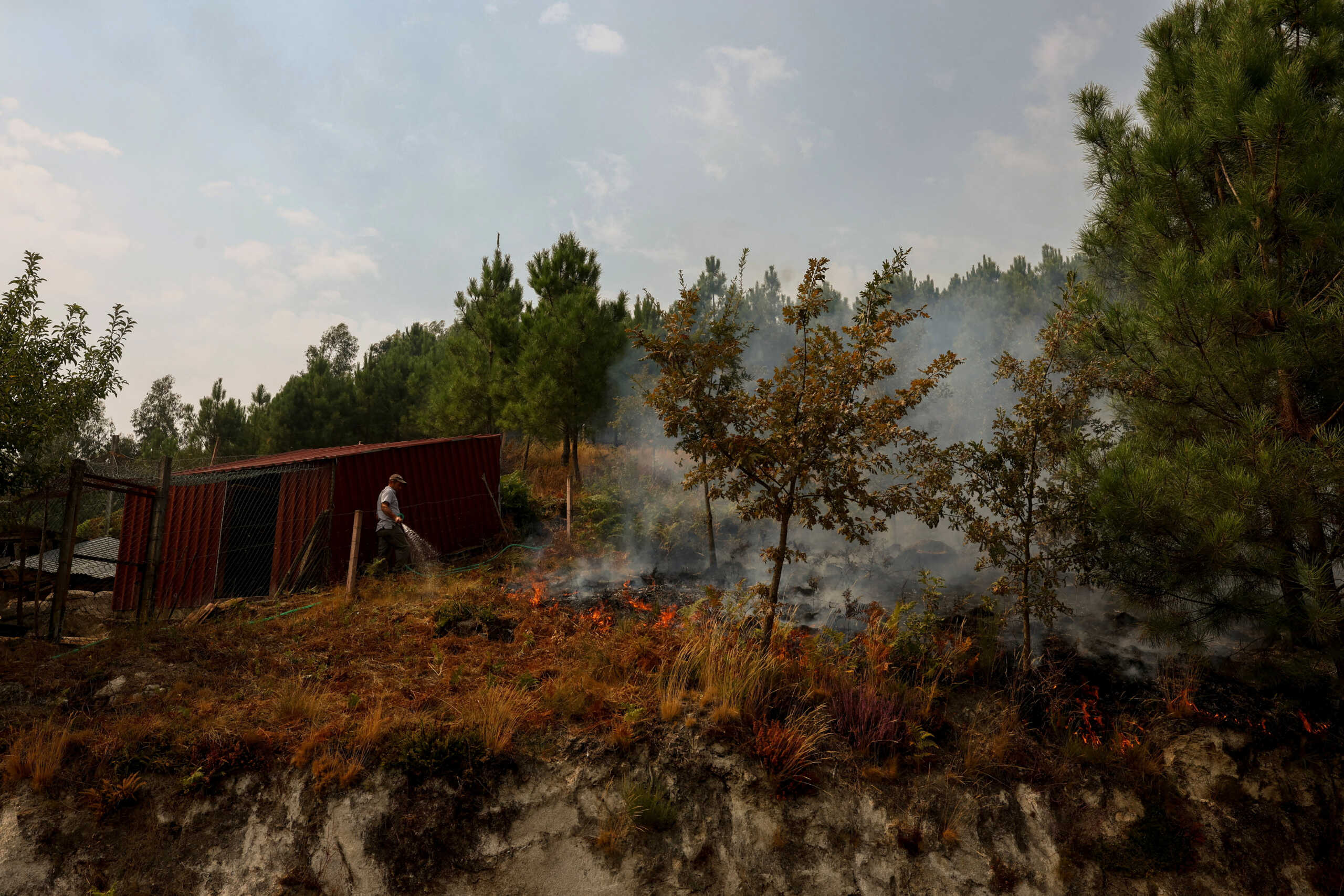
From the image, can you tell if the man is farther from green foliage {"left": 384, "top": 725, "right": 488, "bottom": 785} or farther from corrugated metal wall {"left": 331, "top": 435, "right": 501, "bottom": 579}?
green foliage {"left": 384, "top": 725, "right": 488, "bottom": 785}

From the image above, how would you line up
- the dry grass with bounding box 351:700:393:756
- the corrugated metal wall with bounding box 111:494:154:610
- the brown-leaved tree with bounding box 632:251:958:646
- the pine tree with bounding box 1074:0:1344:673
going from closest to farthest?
the pine tree with bounding box 1074:0:1344:673 → the dry grass with bounding box 351:700:393:756 → the brown-leaved tree with bounding box 632:251:958:646 → the corrugated metal wall with bounding box 111:494:154:610

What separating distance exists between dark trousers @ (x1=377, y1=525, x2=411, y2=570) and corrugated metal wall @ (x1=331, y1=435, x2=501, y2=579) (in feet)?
1.81

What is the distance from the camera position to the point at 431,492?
47.9 ft

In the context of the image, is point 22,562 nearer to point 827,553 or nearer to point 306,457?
point 306,457

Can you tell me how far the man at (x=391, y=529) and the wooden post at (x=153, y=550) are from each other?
10.5 feet

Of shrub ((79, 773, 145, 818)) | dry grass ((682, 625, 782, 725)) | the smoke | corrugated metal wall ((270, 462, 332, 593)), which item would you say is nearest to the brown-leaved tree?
dry grass ((682, 625, 782, 725))

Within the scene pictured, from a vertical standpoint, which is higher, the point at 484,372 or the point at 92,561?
the point at 484,372

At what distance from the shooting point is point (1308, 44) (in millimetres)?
6625

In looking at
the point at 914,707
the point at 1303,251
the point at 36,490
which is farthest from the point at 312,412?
the point at 1303,251

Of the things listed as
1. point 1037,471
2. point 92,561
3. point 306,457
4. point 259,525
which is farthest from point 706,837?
point 92,561

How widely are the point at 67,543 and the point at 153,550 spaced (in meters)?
1.26

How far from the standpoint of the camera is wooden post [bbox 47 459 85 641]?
7250mm

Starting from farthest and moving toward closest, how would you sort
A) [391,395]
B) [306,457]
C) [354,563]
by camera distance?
[391,395] → [306,457] → [354,563]

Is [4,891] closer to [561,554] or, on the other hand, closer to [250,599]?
[250,599]
